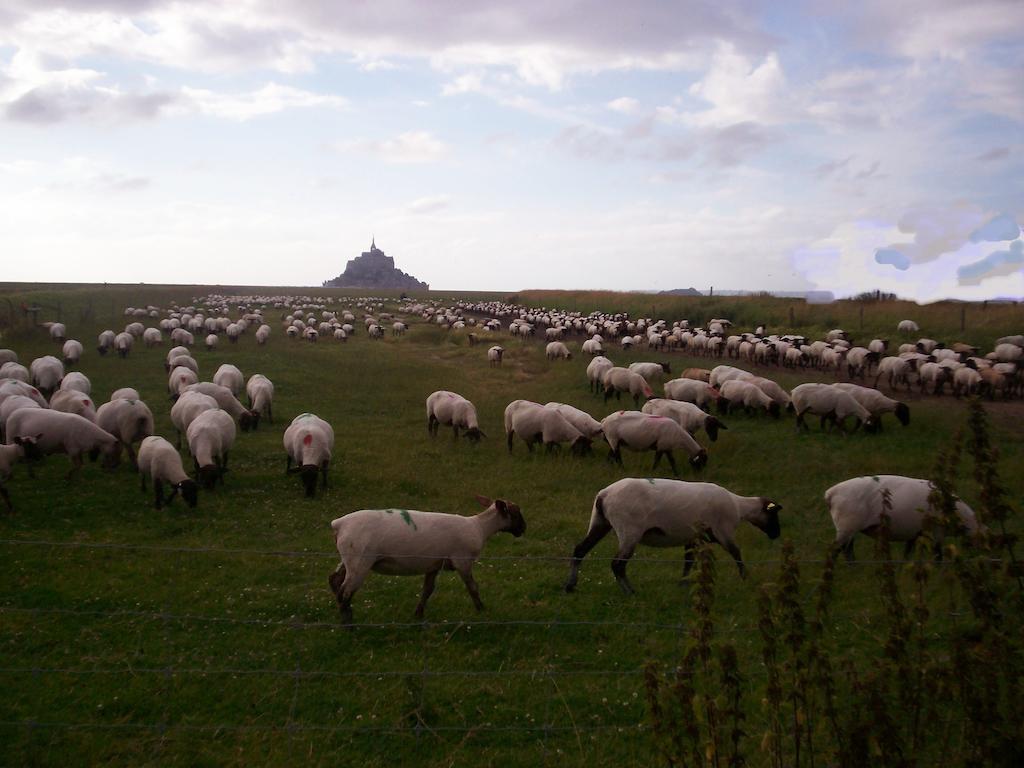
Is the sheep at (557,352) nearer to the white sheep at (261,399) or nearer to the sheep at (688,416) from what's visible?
the sheep at (688,416)

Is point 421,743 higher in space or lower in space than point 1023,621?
lower

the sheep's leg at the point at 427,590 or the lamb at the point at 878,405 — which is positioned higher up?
the lamb at the point at 878,405

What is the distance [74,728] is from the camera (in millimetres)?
5707

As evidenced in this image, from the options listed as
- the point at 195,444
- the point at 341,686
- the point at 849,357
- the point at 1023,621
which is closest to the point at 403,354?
the point at 849,357

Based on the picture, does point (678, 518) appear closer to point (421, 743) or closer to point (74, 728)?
point (421, 743)

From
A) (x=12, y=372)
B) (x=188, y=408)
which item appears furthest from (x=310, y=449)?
(x=12, y=372)

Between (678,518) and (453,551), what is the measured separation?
3.03m

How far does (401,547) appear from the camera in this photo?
7660 mm

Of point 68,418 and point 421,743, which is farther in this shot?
point 68,418

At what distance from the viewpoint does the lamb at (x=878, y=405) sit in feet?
59.3

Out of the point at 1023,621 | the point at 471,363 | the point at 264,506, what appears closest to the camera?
the point at 1023,621

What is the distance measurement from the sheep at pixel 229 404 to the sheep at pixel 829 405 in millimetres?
14694

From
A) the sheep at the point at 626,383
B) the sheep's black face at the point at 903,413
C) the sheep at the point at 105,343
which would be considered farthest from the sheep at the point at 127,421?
the sheep at the point at 105,343

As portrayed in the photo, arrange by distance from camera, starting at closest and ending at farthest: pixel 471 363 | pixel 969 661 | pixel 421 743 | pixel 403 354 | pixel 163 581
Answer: pixel 969 661
pixel 421 743
pixel 163 581
pixel 471 363
pixel 403 354
